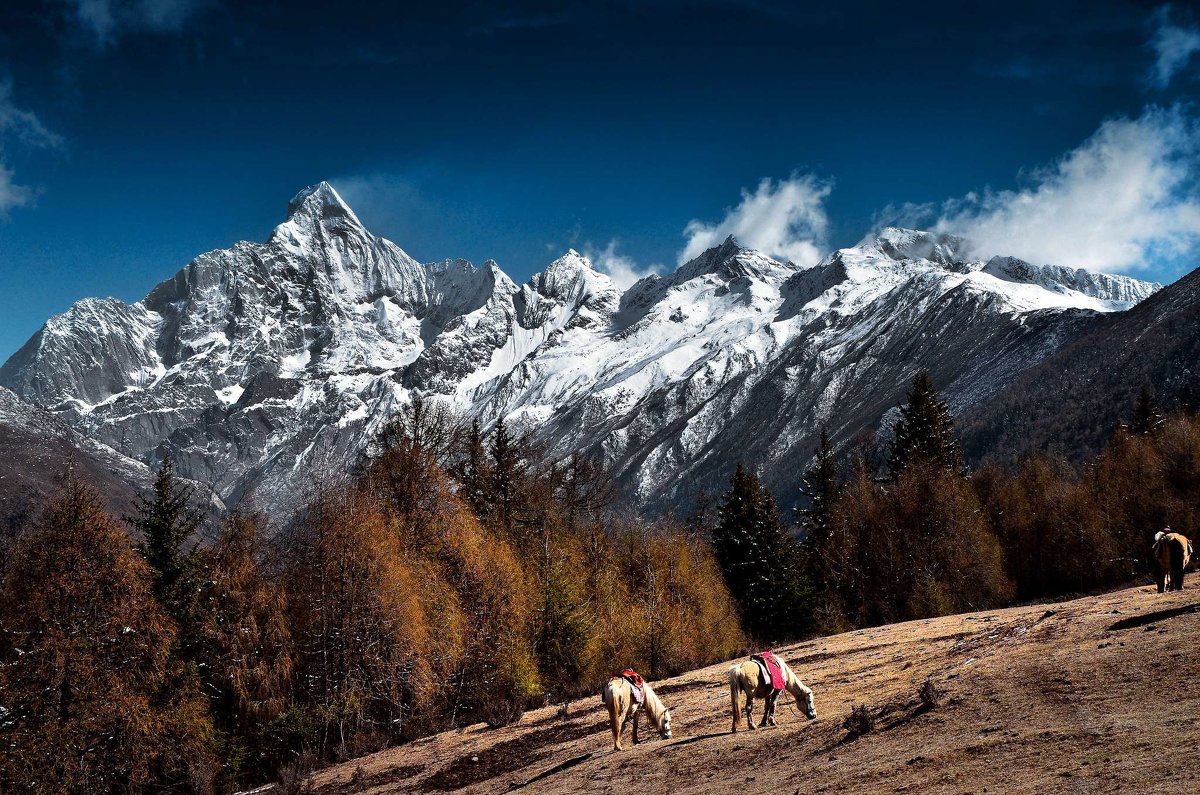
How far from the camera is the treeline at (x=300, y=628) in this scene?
77.8 feet

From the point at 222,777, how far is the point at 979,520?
160 ft

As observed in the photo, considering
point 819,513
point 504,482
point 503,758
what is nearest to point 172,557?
point 504,482

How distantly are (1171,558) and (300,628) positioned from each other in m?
29.8

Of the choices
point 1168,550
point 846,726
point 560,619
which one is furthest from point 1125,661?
point 560,619

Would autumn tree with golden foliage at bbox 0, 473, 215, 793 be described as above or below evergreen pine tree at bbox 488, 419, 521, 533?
below

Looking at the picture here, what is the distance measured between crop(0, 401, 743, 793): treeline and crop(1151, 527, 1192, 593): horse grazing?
62.5 feet

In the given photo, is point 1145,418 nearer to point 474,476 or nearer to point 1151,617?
point 474,476

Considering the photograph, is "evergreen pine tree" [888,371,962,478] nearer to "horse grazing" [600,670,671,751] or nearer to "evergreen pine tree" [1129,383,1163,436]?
"evergreen pine tree" [1129,383,1163,436]

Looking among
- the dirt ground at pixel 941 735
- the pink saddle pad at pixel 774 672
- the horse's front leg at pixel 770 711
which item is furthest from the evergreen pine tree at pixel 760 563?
the pink saddle pad at pixel 774 672

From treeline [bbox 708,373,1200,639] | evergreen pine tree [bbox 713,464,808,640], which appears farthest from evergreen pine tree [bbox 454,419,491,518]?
treeline [bbox 708,373,1200,639]

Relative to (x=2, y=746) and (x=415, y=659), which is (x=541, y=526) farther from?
(x=2, y=746)

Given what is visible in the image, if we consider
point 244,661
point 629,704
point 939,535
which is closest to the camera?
point 629,704

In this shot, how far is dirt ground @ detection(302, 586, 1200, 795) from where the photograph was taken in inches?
385

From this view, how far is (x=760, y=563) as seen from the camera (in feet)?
184
